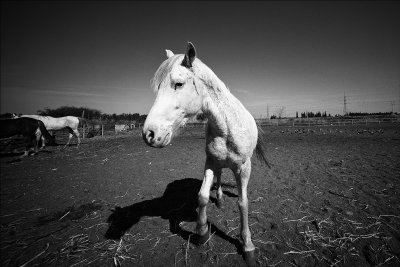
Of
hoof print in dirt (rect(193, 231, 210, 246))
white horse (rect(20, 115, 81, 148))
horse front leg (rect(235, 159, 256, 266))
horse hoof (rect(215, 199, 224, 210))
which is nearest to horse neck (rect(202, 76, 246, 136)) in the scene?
horse front leg (rect(235, 159, 256, 266))

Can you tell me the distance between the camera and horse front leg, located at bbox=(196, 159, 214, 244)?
2646 mm

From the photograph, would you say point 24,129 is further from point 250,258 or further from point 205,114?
point 250,258

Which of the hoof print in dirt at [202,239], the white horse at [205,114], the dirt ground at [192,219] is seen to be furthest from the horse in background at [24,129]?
the white horse at [205,114]

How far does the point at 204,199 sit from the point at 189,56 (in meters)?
1.98

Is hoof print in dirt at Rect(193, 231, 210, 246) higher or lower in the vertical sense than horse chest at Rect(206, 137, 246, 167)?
lower

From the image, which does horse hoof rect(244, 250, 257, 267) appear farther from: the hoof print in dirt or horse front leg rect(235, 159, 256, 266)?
the hoof print in dirt

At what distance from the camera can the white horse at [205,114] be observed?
1817 mm

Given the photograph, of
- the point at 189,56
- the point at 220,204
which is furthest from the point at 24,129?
the point at 189,56

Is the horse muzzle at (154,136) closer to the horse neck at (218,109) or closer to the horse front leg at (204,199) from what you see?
the horse neck at (218,109)

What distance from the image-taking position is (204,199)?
264cm

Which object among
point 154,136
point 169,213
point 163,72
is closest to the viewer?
point 154,136

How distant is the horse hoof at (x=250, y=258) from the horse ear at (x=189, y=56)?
2684mm

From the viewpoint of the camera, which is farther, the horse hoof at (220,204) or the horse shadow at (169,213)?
the horse hoof at (220,204)

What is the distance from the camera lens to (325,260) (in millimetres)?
2451
